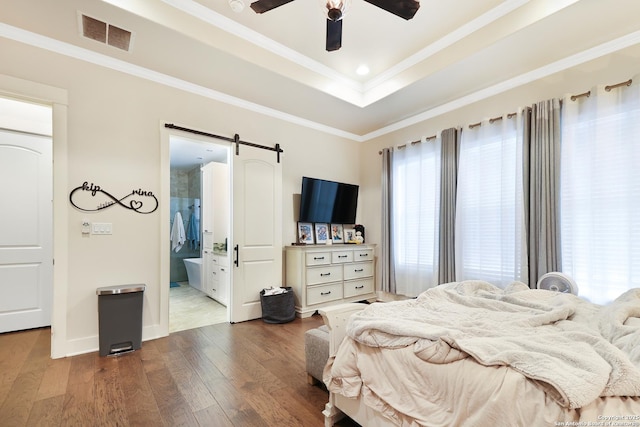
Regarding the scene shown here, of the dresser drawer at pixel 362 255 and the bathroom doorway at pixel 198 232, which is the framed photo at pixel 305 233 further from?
the bathroom doorway at pixel 198 232

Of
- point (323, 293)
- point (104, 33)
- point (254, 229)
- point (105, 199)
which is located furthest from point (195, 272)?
point (104, 33)

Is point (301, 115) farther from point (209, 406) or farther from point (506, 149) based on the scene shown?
point (209, 406)

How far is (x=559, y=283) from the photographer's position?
2500 mm

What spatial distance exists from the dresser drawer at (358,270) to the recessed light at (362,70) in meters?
2.63

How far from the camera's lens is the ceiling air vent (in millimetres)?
2383

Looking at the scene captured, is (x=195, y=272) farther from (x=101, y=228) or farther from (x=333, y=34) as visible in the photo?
(x=333, y=34)

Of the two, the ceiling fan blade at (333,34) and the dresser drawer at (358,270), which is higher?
the ceiling fan blade at (333,34)

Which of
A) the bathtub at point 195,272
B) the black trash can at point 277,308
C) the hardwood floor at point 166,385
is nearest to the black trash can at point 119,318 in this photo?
the hardwood floor at point 166,385

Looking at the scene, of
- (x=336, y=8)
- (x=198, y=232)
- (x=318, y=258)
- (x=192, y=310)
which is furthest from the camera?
(x=198, y=232)

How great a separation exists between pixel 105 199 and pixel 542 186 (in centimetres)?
436

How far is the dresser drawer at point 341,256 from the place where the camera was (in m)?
4.15

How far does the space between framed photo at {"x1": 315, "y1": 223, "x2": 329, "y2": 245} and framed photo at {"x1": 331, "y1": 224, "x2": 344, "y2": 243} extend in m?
0.13

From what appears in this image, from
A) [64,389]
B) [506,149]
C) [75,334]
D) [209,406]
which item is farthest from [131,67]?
[506,149]

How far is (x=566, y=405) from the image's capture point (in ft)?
3.04
